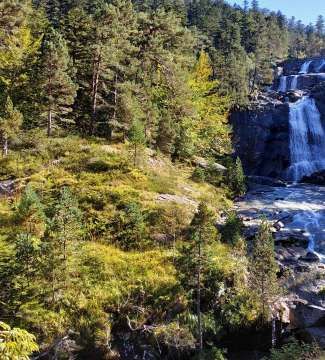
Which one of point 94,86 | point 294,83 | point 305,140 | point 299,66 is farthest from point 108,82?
point 299,66

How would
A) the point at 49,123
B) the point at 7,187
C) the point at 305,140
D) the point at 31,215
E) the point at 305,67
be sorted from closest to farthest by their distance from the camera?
the point at 31,215, the point at 7,187, the point at 49,123, the point at 305,140, the point at 305,67

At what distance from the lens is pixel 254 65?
8225 cm

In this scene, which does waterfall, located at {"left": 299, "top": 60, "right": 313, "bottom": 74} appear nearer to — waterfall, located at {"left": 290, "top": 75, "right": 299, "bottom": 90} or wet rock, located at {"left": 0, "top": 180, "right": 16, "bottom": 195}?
waterfall, located at {"left": 290, "top": 75, "right": 299, "bottom": 90}

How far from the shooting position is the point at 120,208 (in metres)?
29.9

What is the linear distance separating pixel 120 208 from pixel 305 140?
36.9 metres

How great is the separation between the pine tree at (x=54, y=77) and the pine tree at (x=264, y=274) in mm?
22949

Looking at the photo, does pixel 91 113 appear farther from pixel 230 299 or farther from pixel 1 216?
pixel 230 299

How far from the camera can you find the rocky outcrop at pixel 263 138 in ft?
189

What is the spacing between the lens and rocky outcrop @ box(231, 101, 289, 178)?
2267 inches

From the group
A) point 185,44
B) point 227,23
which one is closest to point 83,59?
point 185,44

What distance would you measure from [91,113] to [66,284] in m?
25.2

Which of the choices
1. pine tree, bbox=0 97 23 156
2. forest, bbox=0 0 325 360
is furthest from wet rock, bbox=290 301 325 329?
pine tree, bbox=0 97 23 156

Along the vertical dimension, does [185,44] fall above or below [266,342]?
above

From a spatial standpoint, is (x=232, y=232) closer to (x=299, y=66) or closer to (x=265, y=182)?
(x=265, y=182)
